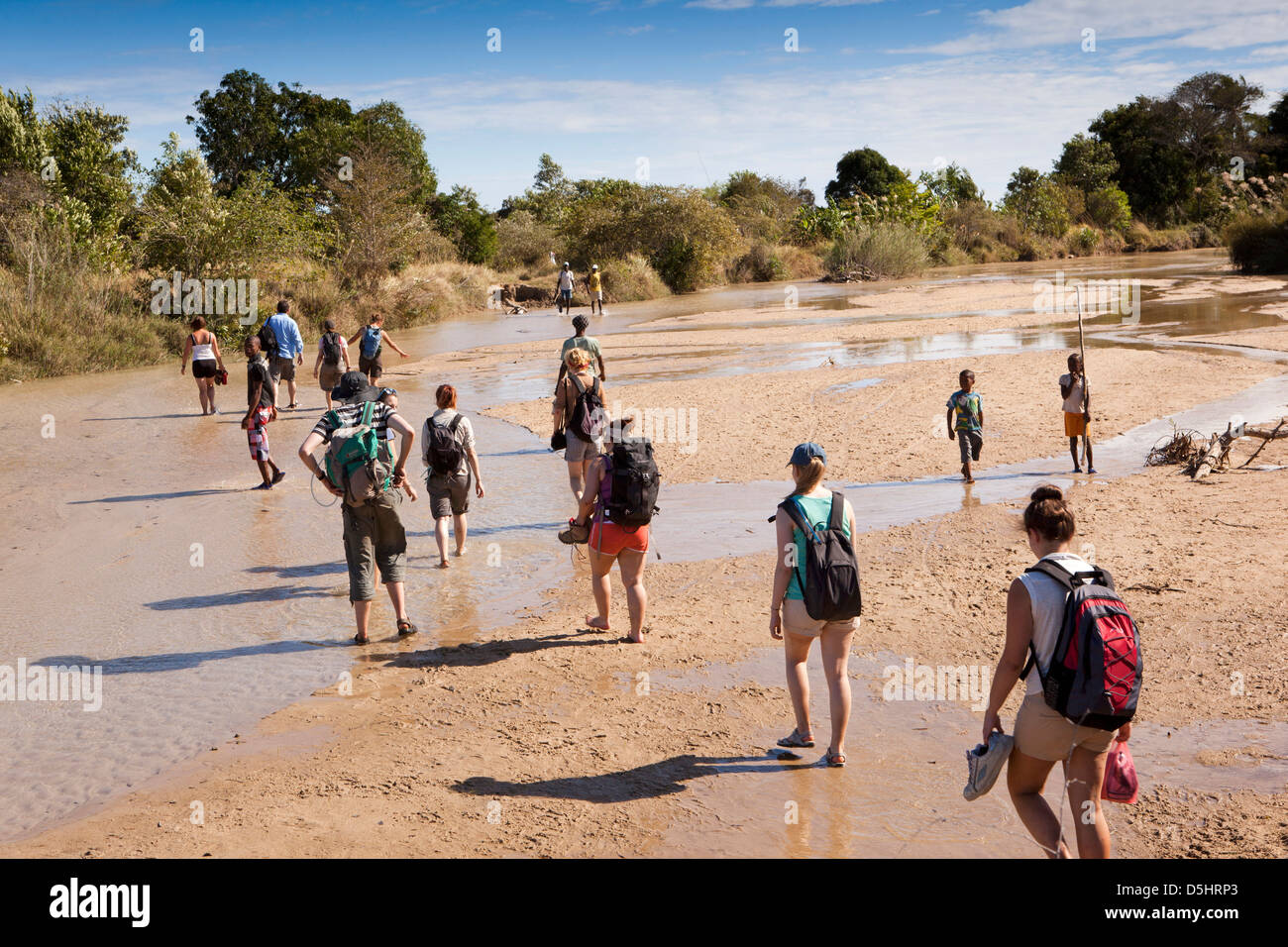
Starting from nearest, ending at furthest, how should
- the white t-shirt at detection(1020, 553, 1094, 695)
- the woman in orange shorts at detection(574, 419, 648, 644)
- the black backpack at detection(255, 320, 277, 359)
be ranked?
the white t-shirt at detection(1020, 553, 1094, 695) < the woman in orange shorts at detection(574, 419, 648, 644) < the black backpack at detection(255, 320, 277, 359)

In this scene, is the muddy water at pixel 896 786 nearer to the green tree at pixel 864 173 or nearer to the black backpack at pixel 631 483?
the black backpack at pixel 631 483

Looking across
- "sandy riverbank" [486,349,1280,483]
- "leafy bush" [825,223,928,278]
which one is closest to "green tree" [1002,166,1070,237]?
"leafy bush" [825,223,928,278]

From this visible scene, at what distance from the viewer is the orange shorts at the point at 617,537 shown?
7004 mm

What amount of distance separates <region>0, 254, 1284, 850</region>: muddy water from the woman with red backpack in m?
0.80

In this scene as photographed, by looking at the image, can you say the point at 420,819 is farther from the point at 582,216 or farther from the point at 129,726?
the point at 582,216

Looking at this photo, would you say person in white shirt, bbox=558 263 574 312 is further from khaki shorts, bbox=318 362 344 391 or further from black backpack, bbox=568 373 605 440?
black backpack, bbox=568 373 605 440

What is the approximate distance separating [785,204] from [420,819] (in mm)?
78817

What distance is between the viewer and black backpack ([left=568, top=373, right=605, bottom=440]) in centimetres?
944

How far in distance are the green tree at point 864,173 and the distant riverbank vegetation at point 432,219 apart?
26 centimetres

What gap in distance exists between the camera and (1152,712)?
19.7 feet

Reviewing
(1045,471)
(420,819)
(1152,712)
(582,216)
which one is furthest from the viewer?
(582,216)

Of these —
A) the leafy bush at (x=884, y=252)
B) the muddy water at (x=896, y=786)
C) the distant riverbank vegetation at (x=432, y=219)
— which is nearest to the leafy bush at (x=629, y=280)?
the distant riverbank vegetation at (x=432, y=219)
